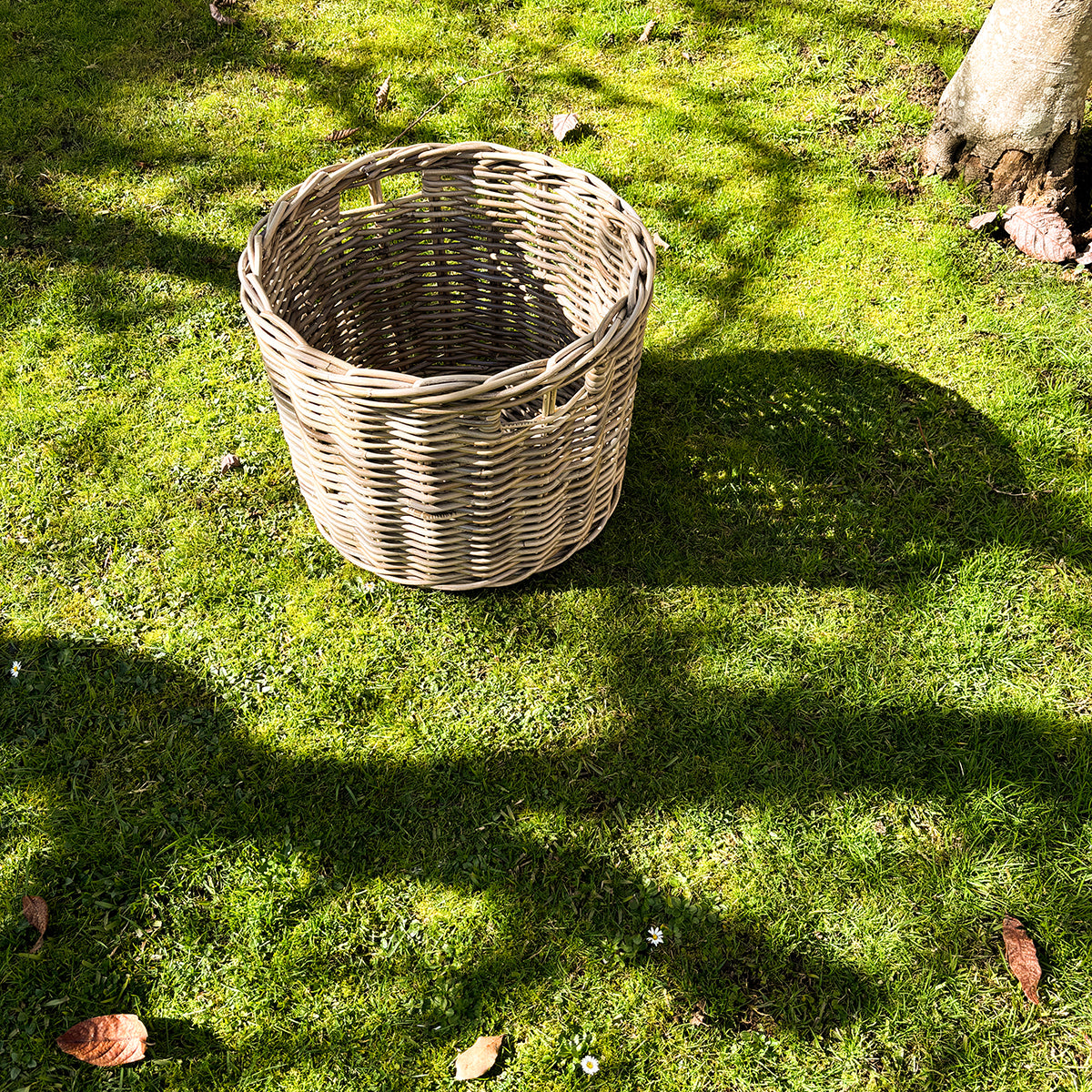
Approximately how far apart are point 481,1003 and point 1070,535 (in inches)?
93.3

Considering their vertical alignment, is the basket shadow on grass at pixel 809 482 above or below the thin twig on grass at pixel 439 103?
→ below

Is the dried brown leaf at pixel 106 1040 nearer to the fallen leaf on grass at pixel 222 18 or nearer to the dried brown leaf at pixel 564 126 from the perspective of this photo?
the dried brown leaf at pixel 564 126

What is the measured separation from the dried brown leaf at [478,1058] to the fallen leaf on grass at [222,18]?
16.8 ft

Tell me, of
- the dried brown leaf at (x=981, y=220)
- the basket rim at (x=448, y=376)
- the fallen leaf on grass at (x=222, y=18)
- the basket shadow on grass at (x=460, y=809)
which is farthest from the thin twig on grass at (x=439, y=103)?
the basket shadow on grass at (x=460, y=809)

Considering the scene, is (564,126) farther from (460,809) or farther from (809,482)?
(460,809)

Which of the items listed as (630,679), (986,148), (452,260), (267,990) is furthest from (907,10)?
(267,990)

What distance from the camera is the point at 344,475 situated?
2.45m

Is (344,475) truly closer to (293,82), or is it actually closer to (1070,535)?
(1070,535)

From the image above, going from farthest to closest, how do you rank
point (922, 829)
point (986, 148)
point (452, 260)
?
point (986, 148) → point (452, 260) → point (922, 829)

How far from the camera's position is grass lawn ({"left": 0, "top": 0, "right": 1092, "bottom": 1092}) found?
6.92 ft

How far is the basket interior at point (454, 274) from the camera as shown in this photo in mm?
2895

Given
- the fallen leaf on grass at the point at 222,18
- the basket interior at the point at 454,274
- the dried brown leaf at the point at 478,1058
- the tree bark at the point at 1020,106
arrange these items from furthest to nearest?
the fallen leaf on grass at the point at 222,18 → the tree bark at the point at 1020,106 → the basket interior at the point at 454,274 → the dried brown leaf at the point at 478,1058

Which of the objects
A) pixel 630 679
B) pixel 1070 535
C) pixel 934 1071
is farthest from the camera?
pixel 1070 535

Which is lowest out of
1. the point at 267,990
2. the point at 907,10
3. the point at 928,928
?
the point at 267,990
